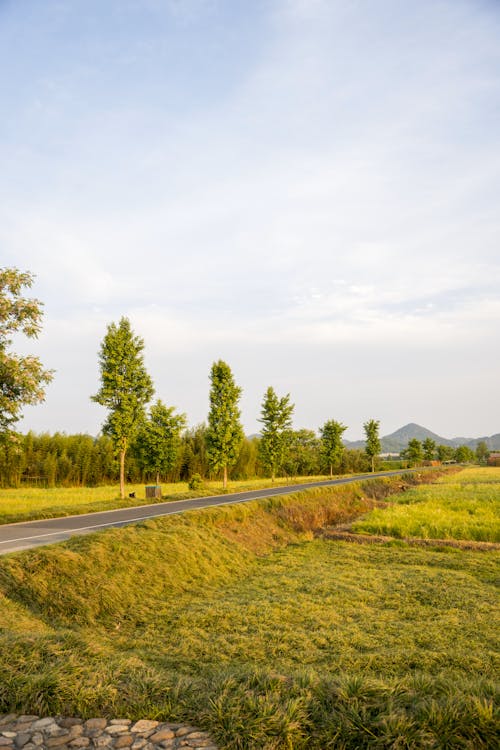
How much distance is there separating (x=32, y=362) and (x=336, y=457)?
4762cm

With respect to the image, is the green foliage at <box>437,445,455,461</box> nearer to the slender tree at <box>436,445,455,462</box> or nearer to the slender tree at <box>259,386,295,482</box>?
the slender tree at <box>436,445,455,462</box>

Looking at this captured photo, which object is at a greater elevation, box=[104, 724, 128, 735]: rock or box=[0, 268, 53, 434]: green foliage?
box=[0, 268, 53, 434]: green foliage

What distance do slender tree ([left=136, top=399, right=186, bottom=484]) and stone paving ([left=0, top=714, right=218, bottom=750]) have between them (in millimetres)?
37204

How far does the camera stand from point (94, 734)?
144 inches

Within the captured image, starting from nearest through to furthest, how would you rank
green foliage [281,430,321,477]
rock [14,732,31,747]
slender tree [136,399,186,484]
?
rock [14,732,31,747]
slender tree [136,399,186,484]
green foliage [281,430,321,477]

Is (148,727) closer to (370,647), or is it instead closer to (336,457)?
(370,647)

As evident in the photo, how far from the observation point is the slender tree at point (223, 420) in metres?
34.0

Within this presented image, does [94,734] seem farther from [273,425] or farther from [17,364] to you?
[273,425]

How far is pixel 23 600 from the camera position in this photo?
791cm

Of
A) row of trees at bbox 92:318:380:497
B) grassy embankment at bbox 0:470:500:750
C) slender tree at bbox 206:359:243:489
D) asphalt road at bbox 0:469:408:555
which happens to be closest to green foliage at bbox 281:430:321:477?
row of trees at bbox 92:318:380:497

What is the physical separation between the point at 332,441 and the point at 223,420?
92.9 ft

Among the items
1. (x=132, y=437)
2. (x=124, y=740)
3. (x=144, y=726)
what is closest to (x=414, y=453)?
(x=132, y=437)

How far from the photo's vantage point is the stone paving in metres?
3.50

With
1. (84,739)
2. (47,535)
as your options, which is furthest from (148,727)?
(47,535)
